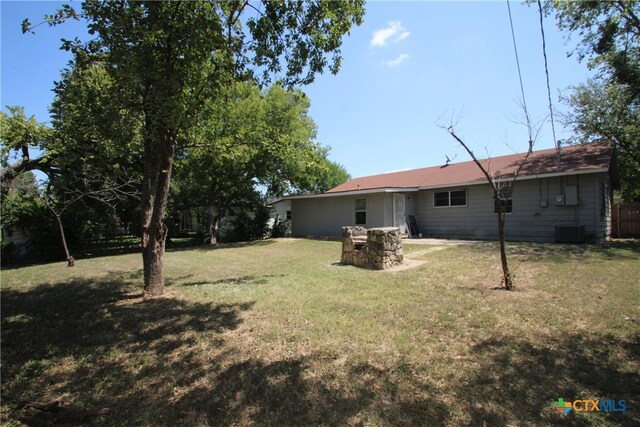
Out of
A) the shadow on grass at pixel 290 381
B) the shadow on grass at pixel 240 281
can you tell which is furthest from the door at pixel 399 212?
the shadow on grass at pixel 290 381

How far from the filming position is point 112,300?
6.12 meters

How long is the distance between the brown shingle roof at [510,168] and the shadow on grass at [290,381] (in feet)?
35.5

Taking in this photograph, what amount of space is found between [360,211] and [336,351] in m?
13.8

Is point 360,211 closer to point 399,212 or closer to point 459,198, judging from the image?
point 399,212

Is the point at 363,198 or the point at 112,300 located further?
the point at 363,198

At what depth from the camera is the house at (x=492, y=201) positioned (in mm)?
11961

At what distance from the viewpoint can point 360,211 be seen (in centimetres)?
1720

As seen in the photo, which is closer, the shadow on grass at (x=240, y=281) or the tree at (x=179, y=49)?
the tree at (x=179, y=49)

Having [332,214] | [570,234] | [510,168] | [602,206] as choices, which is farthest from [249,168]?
[602,206]

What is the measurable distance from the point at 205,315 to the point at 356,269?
437cm

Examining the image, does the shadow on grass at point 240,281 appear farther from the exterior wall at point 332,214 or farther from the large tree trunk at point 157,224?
the exterior wall at point 332,214

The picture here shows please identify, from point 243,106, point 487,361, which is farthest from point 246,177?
point 487,361

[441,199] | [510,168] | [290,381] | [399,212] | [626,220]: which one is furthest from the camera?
[626,220]

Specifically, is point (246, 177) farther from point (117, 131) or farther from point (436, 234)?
point (117, 131)
